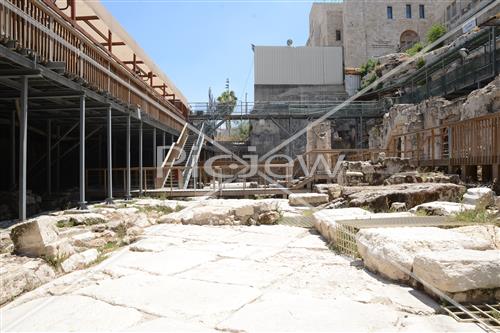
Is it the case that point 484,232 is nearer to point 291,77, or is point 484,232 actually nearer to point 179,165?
point 179,165

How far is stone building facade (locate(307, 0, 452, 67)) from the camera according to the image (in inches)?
2108

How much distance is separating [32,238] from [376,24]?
57.3m

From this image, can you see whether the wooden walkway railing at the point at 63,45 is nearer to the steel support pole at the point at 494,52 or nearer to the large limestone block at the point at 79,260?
the large limestone block at the point at 79,260

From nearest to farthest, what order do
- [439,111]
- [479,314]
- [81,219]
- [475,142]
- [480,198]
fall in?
1. [479,314]
2. [480,198]
3. [81,219]
4. [475,142]
5. [439,111]

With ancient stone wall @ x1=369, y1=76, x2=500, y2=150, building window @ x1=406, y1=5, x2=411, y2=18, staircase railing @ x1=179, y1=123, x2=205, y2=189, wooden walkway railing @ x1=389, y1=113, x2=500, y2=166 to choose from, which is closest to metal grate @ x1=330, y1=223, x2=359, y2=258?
wooden walkway railing @ x1=389, y1=113, x2=500, y2=166

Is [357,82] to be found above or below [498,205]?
above

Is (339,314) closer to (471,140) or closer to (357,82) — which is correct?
(471,140)

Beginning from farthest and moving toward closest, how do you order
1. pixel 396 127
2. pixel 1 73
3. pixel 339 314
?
pixel 396 127 < pixel 1 73 < pixel 339 314

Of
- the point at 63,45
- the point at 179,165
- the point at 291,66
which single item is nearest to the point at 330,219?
the point at 63,45

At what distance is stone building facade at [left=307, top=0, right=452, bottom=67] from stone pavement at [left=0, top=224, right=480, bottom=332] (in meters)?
51.8

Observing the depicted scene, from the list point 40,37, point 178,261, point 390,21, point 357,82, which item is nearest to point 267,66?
point 357,82

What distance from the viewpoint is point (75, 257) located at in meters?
5.04

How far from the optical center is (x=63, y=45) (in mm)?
9672

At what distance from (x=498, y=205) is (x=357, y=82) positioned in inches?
1661
